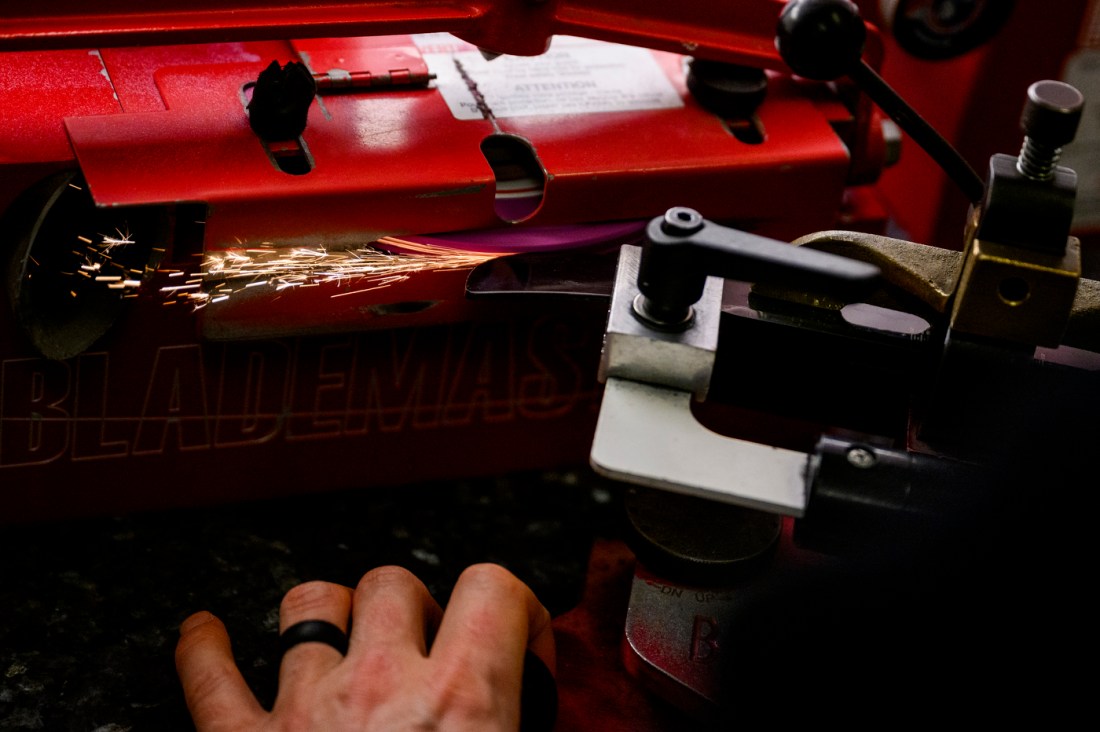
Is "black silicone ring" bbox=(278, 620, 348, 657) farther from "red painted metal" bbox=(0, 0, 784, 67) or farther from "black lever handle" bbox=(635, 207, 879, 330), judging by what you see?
"red painted metal" bbox=(0, 0, 784, 67)

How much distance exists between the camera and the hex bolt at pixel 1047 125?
65cm

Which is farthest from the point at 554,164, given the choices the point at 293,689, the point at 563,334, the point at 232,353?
the point at 293,689

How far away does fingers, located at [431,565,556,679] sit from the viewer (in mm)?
753

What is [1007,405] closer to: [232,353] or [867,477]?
[867,477]

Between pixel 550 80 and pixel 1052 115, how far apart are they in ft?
1.53

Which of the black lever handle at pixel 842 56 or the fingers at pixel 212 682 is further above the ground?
the black lever handle at pixel 842 56

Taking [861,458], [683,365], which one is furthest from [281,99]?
[861,458]

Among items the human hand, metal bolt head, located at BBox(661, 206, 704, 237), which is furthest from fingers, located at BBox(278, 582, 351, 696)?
metal bolt head, located at BBox(661, 206, 704, 237)

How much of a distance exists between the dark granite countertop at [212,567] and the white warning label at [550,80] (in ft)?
1.18

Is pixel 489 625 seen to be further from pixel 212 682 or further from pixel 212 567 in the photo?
pixel 212 567

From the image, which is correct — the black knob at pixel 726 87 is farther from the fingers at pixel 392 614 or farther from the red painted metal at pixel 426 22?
the fingers at pixel 392 614

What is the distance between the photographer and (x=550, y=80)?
3.28 ft

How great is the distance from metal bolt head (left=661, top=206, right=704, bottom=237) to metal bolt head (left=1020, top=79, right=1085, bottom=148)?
8.0 inches

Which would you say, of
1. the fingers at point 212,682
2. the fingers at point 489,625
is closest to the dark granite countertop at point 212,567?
the fingers at point 212,682
